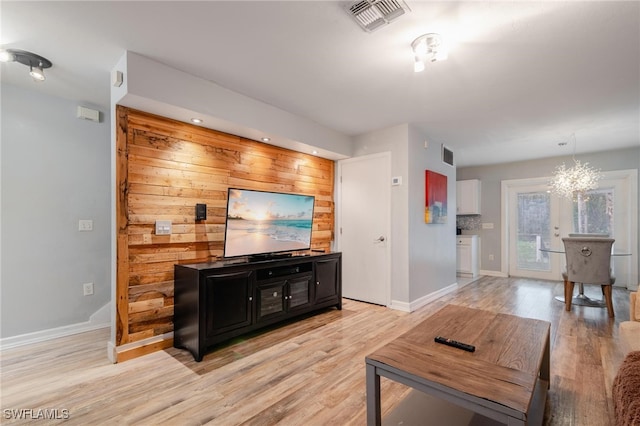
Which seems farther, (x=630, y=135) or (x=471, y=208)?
(x=471, y=208)

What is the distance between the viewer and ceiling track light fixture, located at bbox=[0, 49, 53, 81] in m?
2.22

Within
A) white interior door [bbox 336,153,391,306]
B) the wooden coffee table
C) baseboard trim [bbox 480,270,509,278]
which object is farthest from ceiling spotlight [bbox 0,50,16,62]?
baseboard trim [bbox 480,270,509,278]

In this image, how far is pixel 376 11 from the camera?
1794 millimetres

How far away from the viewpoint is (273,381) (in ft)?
7.02

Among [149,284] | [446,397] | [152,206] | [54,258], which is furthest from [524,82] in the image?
[54,258]

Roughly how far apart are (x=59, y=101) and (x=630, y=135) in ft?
24.7

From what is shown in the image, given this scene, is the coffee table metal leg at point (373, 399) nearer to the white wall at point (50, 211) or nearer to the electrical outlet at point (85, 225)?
the white wall at point (50, 211)

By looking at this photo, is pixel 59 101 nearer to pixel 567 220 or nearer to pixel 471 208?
pixel 471 208

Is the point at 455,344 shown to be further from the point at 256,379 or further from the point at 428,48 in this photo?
the point at 428,48

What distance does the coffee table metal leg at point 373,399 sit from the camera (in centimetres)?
146

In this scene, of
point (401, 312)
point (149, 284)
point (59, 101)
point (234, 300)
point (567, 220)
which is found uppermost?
point (59, 101)

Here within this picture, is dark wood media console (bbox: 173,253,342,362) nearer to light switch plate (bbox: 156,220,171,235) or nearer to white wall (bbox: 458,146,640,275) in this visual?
light switch plate (bbox: 156,220,171,235)

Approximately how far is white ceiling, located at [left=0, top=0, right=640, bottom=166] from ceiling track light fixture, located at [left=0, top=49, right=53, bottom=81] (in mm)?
60

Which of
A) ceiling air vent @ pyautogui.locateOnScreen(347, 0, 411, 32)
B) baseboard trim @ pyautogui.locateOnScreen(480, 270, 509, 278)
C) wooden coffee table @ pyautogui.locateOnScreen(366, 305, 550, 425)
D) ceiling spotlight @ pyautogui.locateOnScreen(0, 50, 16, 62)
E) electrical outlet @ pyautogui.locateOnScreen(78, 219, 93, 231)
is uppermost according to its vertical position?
ceiling air vent @ pyautogui.locateOnScreen(347, 0, 411, 32)
